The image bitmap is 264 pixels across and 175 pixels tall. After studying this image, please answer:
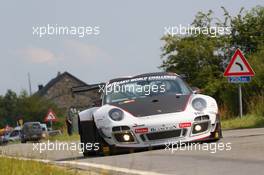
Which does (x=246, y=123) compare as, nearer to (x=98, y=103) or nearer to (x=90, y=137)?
(x=98, y=103)

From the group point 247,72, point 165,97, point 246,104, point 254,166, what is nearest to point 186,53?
point 246,104

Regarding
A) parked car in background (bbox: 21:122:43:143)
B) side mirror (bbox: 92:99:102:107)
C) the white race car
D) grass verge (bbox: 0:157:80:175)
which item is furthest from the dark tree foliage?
grass verge (bbox: 0:157:80:175)

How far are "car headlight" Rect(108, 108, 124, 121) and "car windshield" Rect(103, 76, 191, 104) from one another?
777mm

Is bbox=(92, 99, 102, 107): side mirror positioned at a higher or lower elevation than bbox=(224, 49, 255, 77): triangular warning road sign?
lower

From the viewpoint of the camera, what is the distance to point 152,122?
12.4m

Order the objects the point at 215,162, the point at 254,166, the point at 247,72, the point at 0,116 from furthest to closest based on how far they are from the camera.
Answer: the point at 0,116 → the point at 247,72 → the point at 215,162 → the point at 254,166

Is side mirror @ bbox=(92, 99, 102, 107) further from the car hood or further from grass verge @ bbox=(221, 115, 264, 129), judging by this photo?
grass verge @ bbox=(221, 115, 264, 129)

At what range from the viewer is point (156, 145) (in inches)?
492

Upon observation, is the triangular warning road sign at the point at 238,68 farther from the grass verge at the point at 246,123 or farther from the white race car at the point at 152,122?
the white race car at the point at 152,122

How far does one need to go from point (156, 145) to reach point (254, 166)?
11.8 ft

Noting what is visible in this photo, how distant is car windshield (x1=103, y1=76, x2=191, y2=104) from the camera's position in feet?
44.8

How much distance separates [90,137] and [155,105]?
1.39 meters

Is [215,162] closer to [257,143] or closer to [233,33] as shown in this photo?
[257,143]

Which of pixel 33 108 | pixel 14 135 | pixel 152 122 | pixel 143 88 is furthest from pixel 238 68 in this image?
pixel 33 108
